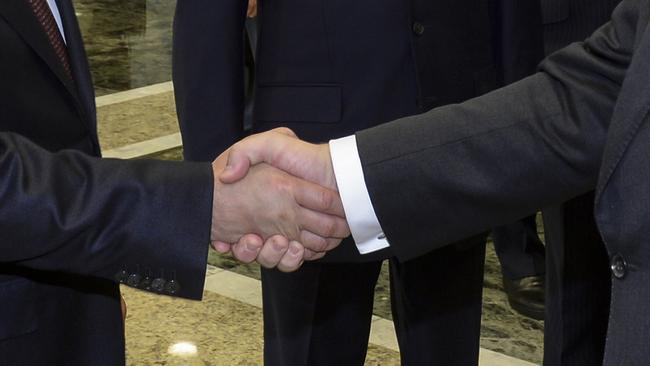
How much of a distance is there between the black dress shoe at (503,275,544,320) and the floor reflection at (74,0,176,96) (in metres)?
3.46

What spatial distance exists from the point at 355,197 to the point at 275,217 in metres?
0.25

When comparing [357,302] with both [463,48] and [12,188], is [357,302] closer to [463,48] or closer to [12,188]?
[463,48]

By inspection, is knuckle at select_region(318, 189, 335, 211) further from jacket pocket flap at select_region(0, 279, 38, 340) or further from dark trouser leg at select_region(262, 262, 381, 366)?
jacket pocket flap at select_region(0, 279, 38, 340)

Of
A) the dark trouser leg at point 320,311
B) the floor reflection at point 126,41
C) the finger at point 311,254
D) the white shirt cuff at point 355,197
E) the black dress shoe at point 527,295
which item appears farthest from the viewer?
the floor reflection at point 126,41

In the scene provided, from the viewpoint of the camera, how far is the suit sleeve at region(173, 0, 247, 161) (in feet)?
9.00

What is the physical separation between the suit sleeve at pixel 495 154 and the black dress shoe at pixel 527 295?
6.04 feet

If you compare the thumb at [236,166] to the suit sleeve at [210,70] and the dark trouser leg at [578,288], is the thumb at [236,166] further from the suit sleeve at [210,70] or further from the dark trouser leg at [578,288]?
the dark trouser leg at [578,288]

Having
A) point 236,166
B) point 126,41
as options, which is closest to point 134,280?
point 236,166

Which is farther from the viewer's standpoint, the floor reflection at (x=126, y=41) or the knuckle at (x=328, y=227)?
the floor reflection at (x=126, y=41)

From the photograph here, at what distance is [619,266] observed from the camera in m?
1.77

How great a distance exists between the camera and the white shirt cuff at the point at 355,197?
2.30 metres

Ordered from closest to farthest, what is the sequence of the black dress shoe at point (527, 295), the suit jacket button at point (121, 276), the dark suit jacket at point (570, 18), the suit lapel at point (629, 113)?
the suit lapel at point (629, 113)
the suit jacket button at point (121, 276)
the dark suit jacket at point (570, 18)
the black dress shoe at point (527, 295)

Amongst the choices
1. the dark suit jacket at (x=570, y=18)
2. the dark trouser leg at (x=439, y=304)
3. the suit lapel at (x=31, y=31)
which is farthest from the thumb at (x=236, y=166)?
the dark suit jacket at (x=570, y=18)

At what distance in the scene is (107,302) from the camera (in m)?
2.19
